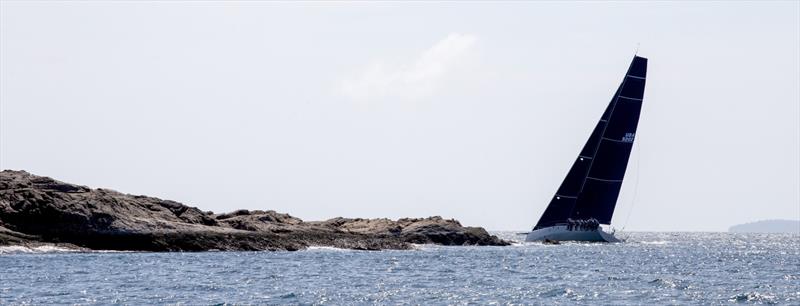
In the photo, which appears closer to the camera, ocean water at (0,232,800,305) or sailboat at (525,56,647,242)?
ocean water at (0,232,800,305)

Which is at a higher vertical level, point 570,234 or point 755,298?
point 570,234

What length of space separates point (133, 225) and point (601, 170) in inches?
1768

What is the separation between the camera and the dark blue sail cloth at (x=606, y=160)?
112 m

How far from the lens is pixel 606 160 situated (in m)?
112

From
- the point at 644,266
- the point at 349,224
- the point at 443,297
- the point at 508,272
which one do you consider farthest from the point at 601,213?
the point at 443,297

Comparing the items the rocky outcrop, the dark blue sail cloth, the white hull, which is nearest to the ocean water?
the rocky outcrop

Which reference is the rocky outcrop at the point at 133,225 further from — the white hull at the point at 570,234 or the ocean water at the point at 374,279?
the white hull at the point at 570,234

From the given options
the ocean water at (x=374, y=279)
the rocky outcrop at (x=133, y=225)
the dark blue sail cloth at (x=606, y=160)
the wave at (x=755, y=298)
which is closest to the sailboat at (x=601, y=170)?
the dark blue sail cloth at (x=606, y=160)

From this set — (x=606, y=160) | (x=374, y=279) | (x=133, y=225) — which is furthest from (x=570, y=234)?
(x=374, y=279)

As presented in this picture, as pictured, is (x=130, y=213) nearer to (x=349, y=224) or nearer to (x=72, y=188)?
(x=72, y=188)

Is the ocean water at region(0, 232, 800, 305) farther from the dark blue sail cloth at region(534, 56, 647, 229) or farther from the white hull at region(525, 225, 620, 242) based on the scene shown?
the white hull at region(525, 225, 620, 242)

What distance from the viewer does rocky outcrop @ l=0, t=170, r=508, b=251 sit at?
80250 mm

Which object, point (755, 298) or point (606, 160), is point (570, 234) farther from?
point (755, 298)

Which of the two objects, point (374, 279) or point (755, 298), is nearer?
point (755, 298)
